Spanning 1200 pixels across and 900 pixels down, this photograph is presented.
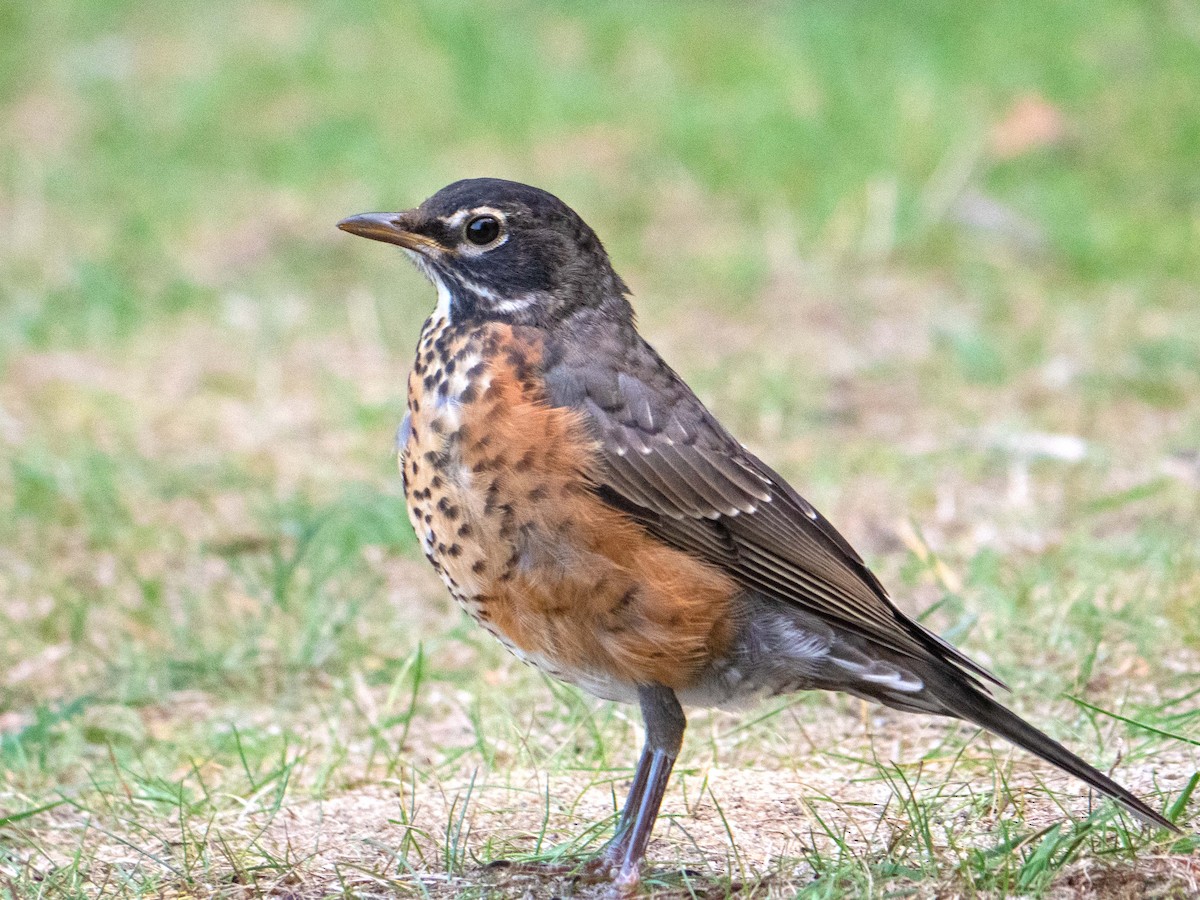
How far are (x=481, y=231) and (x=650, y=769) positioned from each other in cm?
137

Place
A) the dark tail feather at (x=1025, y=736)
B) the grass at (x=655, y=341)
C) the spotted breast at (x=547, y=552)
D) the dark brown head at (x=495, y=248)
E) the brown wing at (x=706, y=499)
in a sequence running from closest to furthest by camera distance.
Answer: the dark tail feather at (x=1025, y=736), the spotted breast at (x=547, y=552), the brown wing at (x=706, y=499), the grass at (x=655, y=341), the dark brown head at (x=495, y=248)

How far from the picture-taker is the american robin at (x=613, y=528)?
3.85 m

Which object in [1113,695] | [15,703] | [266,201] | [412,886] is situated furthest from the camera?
[266,201]

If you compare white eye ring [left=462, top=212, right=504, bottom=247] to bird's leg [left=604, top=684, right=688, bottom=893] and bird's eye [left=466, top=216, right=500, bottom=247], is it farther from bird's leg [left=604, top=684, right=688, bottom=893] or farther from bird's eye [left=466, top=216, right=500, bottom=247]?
bird's leg [left=604, top=684, right=688, bottom=893]

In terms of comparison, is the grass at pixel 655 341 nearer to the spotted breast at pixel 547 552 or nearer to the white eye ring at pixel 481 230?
the spotted breast at pixel 547 552

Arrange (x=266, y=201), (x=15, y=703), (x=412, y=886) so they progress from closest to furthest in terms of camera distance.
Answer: (x=412, y=886), (x=15, y=703), (x=266, y=201)

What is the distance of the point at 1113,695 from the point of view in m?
4.88

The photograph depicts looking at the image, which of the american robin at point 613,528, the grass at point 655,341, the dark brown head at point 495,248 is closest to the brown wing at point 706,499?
the american robin at point 613,528

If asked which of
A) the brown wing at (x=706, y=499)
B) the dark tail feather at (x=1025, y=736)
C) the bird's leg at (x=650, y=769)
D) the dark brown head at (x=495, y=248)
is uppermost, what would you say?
the dark brown head at (x=495, y=248)

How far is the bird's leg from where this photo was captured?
12.7ft

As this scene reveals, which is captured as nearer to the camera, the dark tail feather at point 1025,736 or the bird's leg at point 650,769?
the dark tail feather at point 1025,736

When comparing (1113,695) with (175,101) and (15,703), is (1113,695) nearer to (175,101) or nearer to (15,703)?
(15,703)

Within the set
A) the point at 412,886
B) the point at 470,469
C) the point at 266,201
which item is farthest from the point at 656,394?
the point at 266,201

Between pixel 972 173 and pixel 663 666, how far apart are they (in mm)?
6735
